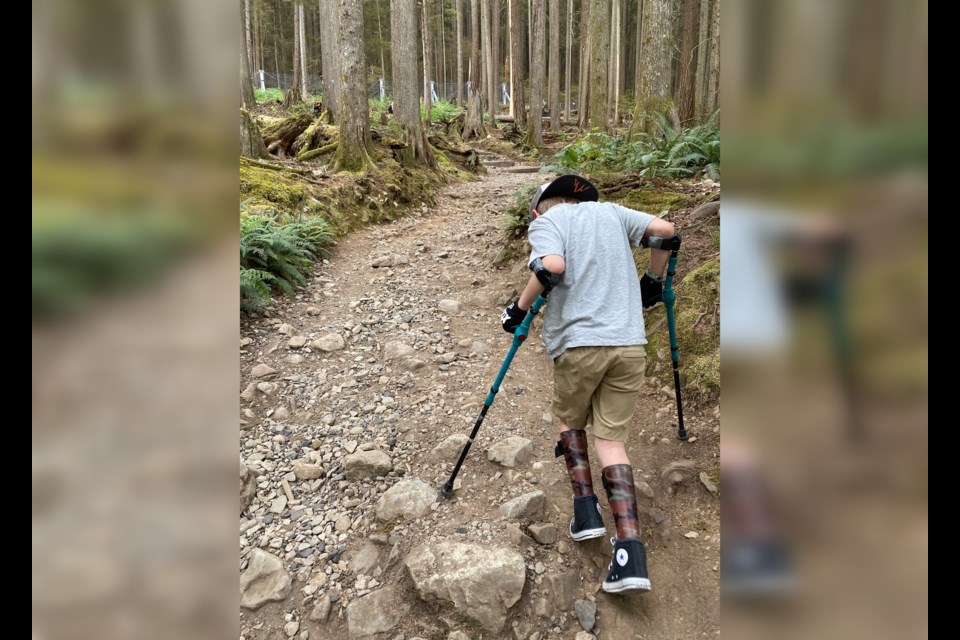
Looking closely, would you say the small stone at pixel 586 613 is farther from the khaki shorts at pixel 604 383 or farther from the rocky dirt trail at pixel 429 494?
the khaki shorts at pixel 604 383

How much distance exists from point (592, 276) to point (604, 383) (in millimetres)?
671

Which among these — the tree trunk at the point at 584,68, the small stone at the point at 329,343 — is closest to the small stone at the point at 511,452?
the small stone at the point at 329,343

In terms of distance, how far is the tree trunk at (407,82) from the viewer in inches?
526

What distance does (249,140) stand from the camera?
9992 mm

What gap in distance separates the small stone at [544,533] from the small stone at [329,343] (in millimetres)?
3235

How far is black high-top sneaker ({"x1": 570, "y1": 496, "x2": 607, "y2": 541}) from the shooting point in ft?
11.0

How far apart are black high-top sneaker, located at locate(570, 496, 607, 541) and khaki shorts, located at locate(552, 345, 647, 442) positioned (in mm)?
415

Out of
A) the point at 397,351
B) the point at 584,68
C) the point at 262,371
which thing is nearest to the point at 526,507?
the point at 397,351
